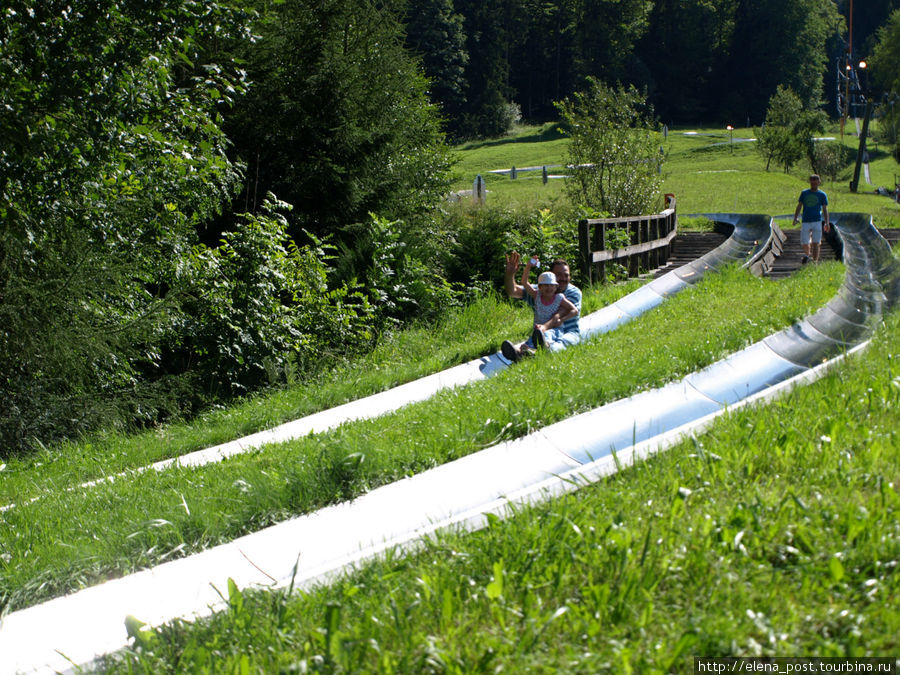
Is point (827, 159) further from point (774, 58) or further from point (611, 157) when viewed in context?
point (774, 58)

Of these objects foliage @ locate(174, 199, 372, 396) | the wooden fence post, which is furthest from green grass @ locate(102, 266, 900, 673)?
the wooden fence post

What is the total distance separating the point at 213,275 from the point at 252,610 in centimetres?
817

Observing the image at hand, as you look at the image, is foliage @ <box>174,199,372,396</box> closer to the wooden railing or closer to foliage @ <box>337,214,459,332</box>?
foliage @ <box>337,214,459,332</box>

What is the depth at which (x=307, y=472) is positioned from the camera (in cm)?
535

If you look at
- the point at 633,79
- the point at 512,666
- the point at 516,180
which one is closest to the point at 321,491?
the point at 512,666

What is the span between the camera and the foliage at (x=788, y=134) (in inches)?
2148

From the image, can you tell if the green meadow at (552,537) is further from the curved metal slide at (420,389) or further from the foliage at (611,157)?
the foliage at (611,157)

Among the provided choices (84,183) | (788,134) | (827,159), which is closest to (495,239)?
(84,183)

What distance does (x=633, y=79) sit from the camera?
305 ft

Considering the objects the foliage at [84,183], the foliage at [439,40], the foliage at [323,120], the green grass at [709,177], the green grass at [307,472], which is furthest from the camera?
the foliage at [439,40]

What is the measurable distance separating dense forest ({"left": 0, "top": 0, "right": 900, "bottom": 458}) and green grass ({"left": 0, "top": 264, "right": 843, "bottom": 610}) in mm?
2862

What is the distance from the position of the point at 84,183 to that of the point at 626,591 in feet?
24.4

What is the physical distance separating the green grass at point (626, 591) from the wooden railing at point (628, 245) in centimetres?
1004

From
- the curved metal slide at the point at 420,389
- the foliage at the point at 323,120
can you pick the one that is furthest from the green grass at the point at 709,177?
the curved metal slide at the point at 420,389
